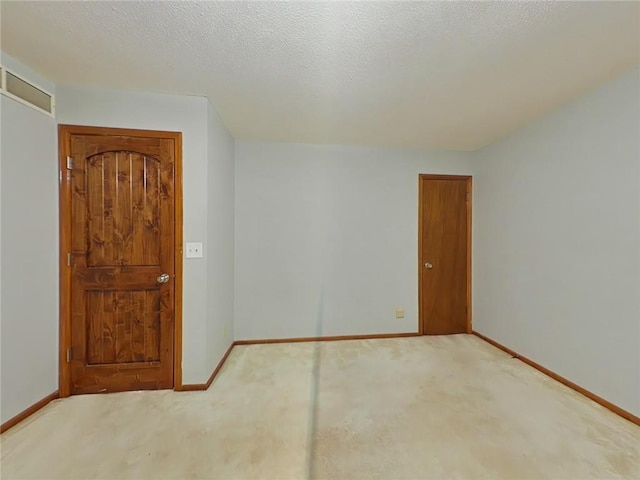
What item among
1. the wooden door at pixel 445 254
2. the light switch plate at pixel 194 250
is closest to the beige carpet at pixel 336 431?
the wooden door at pixel 445 254

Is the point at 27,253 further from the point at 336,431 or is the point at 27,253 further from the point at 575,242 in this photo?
the point at 575,242

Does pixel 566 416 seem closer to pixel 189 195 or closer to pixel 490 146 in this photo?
pixel 490 146

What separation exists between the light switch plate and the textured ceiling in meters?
1.23

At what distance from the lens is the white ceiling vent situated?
174 cm

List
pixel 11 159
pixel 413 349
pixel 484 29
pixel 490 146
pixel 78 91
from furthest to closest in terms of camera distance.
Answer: pixel 490 146
pixel 413 349
pixel 78 91
pixel 11 159
pixel 484 29

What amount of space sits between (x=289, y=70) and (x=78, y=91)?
1.72 m

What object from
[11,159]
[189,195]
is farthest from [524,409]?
[11,159]

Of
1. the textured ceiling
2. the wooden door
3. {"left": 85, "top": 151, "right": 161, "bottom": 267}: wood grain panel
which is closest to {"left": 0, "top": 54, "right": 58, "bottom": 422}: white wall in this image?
{"left": 85, "top": 151, "right": 161, "bottom": 267}: wood grain panel

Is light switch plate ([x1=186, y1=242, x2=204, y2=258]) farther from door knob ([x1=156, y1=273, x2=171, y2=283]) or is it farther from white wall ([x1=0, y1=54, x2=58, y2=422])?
white wall ([x1=0, y1=54, x2=58, y2=422])

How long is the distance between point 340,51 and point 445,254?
9.23 feet

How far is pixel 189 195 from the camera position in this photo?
87.7 inches

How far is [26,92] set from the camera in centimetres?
187

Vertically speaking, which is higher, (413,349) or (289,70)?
(289,70)

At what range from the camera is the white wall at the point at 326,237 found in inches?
128
